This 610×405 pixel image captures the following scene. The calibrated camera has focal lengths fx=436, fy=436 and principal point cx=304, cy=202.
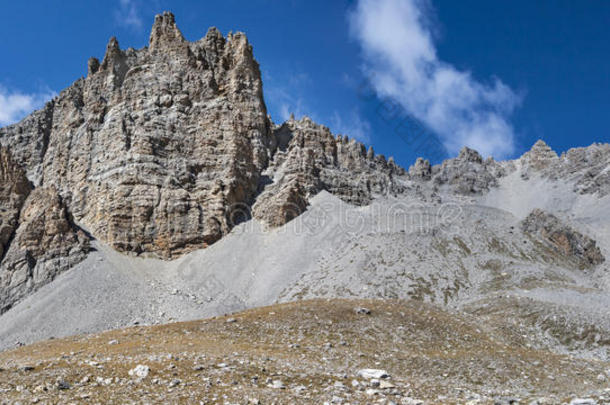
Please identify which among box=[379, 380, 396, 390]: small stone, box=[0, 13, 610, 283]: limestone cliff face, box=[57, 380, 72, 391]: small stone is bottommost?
box=[57, 380, 72, 391]: small stone

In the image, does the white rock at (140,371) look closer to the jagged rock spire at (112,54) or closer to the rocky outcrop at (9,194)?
the rocky outcrop at (9,194)

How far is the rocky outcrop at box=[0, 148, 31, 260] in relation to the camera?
6078cm

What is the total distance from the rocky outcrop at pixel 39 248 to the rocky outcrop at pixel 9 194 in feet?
3.25

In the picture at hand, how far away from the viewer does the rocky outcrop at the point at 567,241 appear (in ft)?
197

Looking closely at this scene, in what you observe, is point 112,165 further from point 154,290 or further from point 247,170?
point 154,290

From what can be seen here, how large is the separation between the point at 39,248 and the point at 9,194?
12.5m

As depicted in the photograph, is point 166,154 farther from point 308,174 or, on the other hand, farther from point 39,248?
point 39,248

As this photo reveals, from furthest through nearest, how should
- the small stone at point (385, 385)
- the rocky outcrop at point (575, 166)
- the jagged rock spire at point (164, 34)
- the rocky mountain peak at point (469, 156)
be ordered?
1. the rocky mountain peak at point (469, 156)
2. the rocky outcrop at point (575, 166)
3. the jagged rock spire at point (164, 34)
4. the small stone at point (385, 385)

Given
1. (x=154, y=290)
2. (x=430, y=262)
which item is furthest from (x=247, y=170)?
(x=430, y=262)

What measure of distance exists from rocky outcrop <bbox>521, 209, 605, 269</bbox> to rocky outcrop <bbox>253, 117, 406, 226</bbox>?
1450 inches

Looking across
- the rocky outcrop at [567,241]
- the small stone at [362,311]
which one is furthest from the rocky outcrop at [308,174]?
the small stone at [362,311]

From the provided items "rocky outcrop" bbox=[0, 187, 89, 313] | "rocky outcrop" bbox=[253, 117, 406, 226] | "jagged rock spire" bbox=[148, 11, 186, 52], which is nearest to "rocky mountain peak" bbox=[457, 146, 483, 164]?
"rocky outcrop" bbox=[253, 117, 406, 226]

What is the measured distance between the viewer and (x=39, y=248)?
195 feet

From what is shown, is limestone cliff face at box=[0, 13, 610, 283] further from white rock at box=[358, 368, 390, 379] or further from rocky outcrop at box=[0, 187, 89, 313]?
white rock at box=[358, 368, 390, 379]
